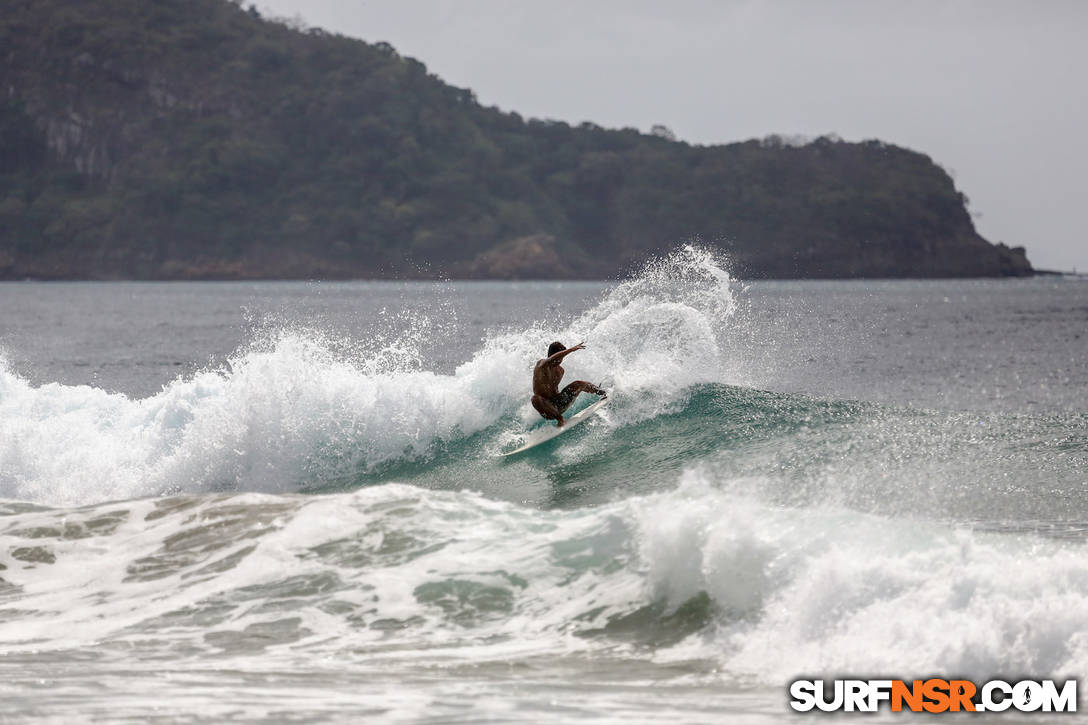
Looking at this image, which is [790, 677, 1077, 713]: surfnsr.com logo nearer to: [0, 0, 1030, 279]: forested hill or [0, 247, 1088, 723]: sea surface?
[0, 247, 1088, 723]: sea surface

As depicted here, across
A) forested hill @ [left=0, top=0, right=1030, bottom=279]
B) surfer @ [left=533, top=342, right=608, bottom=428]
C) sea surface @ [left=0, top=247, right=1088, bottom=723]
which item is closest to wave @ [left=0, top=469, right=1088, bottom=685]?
sea surface @ [left=0, top=247, right=1088, bottom=723]

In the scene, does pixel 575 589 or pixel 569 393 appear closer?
pixel 575 589

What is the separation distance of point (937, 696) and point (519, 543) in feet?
14.6

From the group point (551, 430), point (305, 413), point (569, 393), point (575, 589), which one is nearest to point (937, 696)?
point (575, 589)

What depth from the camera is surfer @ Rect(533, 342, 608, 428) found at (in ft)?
60.0

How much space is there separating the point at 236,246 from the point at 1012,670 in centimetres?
17465

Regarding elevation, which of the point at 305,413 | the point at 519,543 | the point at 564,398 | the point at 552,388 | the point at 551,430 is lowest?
the point at 519,543

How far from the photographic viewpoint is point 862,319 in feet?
255

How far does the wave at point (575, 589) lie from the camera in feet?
29.7

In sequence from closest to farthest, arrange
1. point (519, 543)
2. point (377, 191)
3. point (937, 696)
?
point (937, 696) < point (519, 543) < point (377, 191)

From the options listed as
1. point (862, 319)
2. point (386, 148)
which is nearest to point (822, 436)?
point (862, 319)

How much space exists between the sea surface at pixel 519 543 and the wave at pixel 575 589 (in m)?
0.03

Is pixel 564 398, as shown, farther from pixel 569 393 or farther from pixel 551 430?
pixel 551 430

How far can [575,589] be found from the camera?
10.9 m
